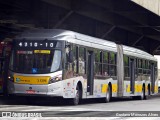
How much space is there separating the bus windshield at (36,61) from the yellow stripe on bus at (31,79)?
214mm

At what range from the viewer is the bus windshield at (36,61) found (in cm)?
2058

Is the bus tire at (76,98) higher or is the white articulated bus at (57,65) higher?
the white articulated bus at (57,65)

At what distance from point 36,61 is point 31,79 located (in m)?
0.75

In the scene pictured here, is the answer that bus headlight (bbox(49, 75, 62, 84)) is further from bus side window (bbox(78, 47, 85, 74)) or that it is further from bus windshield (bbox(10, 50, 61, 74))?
bus side window (bbox(78, 47, 85, 74))

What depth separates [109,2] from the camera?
101 ft

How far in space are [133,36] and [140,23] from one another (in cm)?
1253

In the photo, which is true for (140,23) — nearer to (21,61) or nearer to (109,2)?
(109,2)

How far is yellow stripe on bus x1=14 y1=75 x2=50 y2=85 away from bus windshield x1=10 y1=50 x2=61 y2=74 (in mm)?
214

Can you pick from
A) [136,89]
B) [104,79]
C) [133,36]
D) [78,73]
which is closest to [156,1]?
[136,89]

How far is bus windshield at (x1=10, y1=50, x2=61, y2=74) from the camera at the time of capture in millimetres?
20578

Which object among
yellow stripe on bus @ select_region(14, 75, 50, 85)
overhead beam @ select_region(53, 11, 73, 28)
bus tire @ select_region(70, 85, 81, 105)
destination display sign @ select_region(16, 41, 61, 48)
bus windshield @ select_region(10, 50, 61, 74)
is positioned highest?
overhead beam @ select_region(53, 11, 73, 28)

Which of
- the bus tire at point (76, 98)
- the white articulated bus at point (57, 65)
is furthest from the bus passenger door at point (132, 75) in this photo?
the bus tire at point (76, 98)

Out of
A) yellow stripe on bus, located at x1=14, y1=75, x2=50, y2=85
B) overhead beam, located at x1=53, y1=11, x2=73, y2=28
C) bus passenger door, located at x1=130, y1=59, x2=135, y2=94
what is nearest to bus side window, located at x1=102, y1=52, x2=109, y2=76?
bus passenger door, located at x1=130, y1=59, x2=135, y2=94

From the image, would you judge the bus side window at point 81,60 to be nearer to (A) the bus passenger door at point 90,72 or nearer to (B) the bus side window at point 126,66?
(A) the bus passenger door at point 90,72
